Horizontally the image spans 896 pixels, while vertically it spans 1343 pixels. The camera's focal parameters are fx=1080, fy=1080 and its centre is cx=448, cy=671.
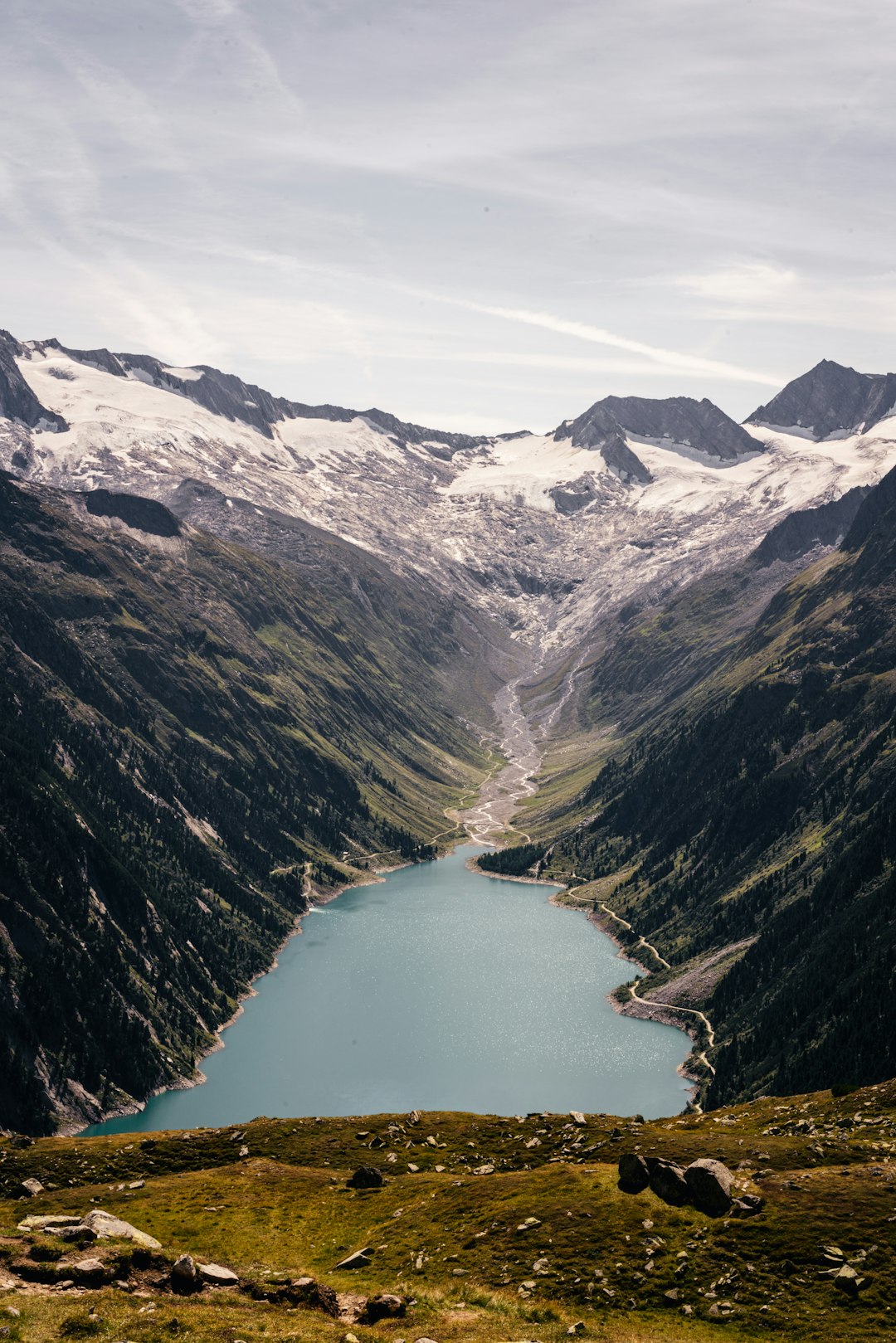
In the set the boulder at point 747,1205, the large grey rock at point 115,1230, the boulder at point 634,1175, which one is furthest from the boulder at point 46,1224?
the boulder at point 747,1205

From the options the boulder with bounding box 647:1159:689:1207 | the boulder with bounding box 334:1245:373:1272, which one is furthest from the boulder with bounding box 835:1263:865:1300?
the boulder with bounding box 334:1245:373:1272

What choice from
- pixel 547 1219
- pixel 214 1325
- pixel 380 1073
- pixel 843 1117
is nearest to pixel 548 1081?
pixel 380 1073

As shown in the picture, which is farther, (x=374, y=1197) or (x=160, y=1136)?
(x=160, y=1136)

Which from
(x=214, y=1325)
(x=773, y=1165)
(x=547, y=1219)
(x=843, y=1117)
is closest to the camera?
(x=214, y=1325)

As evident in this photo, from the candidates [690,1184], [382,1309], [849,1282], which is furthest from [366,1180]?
[849,1282]

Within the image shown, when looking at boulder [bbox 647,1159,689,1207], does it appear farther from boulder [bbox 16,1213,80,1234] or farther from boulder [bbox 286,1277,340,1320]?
boulder [bbox 16,1213,80,1234]

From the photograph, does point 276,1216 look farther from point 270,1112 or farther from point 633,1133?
point 270,1112

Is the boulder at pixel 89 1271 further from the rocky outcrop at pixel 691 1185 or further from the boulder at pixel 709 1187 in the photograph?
the boulder at pixel 709 1187
